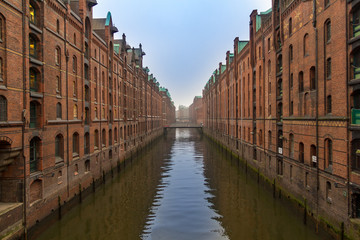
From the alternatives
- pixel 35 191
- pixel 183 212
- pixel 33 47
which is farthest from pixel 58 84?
pixel 183 212

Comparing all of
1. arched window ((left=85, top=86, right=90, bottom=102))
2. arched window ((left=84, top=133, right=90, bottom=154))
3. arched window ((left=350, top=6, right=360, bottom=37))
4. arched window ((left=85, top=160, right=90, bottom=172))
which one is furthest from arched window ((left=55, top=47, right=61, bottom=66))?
arched window ((left=350, top=6, right=360, bottom=37))

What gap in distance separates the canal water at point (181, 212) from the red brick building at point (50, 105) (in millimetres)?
2173

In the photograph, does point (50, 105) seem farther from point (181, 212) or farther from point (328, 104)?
point (328, 104)

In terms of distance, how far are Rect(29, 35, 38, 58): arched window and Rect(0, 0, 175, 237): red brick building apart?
0.06 m

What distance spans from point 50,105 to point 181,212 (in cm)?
1182

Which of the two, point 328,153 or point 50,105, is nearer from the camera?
point 328,153

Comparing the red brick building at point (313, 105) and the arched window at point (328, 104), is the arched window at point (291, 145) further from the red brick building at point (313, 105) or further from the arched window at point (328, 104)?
the arched window at point (328, 104)

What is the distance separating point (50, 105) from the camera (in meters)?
16.8

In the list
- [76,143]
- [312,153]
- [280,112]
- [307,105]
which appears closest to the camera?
[312,153]

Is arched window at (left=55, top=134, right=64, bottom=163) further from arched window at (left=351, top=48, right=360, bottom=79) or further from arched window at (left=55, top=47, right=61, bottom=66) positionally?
arched window at (left=351, top=48, right=360, bottom=79)

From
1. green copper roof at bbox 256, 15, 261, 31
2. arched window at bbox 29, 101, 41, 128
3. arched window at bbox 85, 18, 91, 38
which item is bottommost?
arched window at bbox 29, 101, 41, 128

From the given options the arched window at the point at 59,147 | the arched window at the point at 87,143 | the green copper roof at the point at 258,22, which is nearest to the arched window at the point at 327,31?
the green copper roof at the point at 258,22

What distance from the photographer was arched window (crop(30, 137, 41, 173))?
15.1 metres

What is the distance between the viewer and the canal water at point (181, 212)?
14602mm
